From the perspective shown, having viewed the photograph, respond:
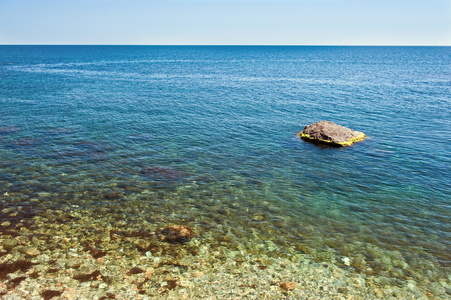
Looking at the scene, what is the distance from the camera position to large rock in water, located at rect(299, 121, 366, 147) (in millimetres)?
32000

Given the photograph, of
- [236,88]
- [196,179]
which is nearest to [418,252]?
[196,179]

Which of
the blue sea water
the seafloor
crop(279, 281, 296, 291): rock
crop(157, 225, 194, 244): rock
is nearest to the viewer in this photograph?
the seafloor

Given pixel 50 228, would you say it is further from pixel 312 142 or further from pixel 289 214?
pixel 312 142

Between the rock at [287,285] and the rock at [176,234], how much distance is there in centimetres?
555

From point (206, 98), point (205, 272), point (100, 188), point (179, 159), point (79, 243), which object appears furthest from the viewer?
point (206, 98)

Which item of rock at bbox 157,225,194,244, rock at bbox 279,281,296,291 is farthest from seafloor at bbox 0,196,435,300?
rock at bbox 157,225,194,244

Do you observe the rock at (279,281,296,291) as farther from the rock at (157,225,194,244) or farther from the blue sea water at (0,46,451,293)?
the rock at (157,225,194,244)

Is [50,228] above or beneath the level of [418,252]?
above

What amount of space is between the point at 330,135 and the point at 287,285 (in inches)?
881

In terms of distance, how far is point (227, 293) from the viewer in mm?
12586

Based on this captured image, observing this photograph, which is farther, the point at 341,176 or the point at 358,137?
the point at 358,137

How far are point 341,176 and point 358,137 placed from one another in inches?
430

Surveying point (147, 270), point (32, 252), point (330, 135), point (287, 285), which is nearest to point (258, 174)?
point (330, 135)

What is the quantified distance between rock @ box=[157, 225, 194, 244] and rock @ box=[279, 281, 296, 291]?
5.55 meters
